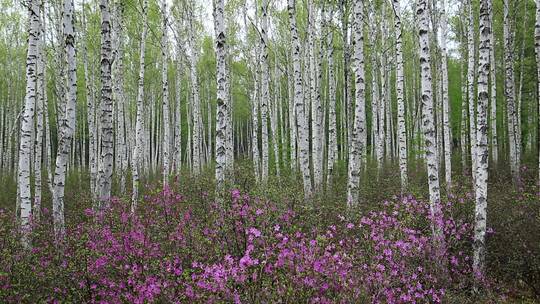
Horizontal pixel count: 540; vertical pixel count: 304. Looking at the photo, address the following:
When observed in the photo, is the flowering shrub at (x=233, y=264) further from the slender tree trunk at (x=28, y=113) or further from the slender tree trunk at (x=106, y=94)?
the slender tree trunk at (x=106, y=94)

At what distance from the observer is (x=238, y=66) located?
2395cm

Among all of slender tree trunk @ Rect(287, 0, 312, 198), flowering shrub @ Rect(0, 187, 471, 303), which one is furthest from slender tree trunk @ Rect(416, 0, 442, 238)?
slender tree trunk @ Rect(287, 0, 312, 198)

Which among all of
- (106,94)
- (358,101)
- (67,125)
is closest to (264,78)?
(358,101)

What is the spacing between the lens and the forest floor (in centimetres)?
364

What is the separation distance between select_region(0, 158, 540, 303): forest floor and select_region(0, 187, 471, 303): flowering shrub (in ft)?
0.06

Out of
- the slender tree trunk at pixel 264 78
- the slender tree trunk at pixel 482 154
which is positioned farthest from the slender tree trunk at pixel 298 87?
the slender tree trunk at pixel 482 154

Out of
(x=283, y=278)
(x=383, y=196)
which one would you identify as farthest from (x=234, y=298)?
(x=383, y=196)

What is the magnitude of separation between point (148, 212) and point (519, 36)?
757 inches

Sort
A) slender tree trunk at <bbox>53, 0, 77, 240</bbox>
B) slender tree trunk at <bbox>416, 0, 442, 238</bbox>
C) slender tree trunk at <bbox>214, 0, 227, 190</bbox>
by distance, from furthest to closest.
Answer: slender tree trunk at <bbox>214, 0, 227, 190</bbox>, slender tree trunk at <bbox>53, 0, 77, 240</bbox>, slender tree trunk at <bbox>416, 0, 442, 238</bbox>

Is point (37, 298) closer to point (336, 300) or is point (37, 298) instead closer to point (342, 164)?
point (336, 300)

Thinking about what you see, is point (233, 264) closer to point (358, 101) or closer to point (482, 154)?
point (482, 154)

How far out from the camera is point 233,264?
443 cm

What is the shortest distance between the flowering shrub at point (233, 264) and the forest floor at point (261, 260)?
0.02 meters

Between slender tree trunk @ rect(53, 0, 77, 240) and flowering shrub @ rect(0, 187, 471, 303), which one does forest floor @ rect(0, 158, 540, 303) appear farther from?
slender tree trunk @ rect(53, 0, 77, 240)
